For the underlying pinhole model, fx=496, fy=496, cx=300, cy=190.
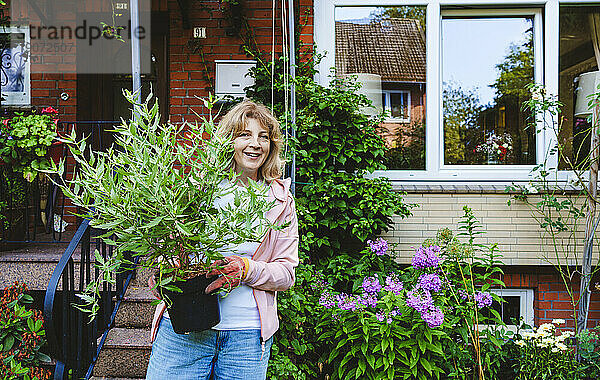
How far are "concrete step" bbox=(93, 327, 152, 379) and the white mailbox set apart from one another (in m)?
2.19

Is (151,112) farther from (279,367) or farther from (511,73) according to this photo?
(511,73)

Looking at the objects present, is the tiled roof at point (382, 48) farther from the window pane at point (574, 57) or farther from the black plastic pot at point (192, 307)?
the black plastic pot at point (192, 307)

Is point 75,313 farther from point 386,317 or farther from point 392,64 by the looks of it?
point 392,64

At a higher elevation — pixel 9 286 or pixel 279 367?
pixel 9 286

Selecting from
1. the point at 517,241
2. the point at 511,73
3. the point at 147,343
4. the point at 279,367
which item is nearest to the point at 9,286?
the point at 147,343

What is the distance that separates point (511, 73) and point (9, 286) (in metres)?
4.16

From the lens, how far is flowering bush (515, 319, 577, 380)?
3.10 metres

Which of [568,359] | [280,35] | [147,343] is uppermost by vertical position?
[280,35]

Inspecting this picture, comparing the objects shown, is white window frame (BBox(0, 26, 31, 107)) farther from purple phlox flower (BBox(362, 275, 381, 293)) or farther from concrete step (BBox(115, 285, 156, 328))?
purple phlox flower (BBox(362, 275, 381, 293))

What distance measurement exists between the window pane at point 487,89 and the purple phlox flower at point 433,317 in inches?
70.5

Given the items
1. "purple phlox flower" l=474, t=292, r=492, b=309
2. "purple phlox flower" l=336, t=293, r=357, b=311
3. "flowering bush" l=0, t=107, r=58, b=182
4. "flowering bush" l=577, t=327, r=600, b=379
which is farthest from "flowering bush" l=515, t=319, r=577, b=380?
"flowering bush" l=0, t=107, r=58, b=182

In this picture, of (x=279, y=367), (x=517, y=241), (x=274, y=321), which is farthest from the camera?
(x=517, y=241)

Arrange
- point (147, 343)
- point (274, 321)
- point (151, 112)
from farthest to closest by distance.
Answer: point (147, 343)
point (274, 321)
point (151, 112)

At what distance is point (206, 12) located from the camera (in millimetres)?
4301
